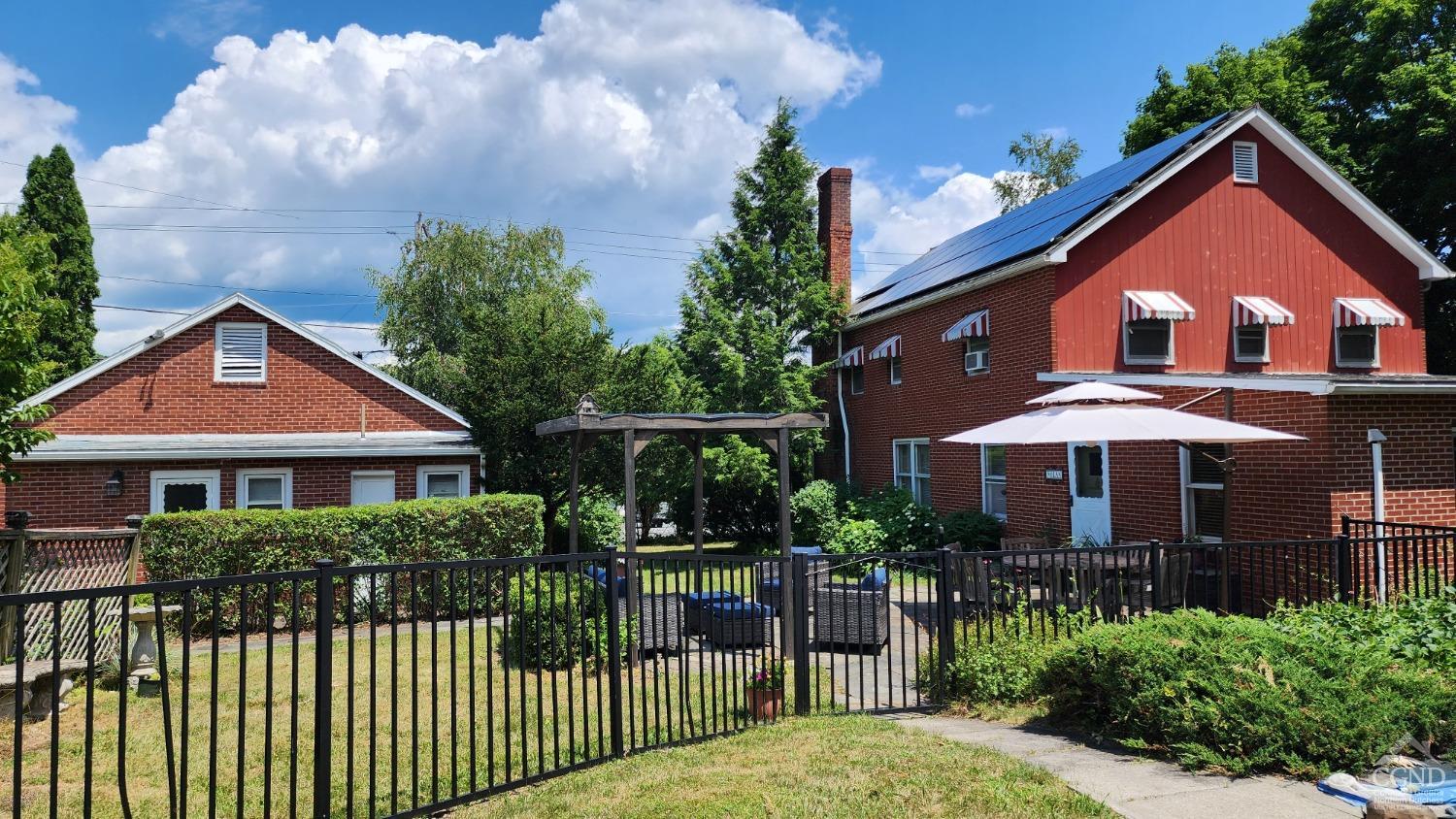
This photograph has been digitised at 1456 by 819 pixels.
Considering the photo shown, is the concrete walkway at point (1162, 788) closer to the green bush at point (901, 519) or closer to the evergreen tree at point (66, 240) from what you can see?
the green bush at point (901, 519)

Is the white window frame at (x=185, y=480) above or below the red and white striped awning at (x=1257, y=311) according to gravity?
below

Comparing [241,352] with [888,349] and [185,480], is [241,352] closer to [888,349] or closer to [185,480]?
[185,480]

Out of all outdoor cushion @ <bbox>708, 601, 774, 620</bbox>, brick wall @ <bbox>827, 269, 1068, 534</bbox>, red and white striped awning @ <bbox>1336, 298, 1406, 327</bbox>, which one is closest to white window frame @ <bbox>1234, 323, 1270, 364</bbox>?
red and white striped awning @ <bbox>1336, 298, 1406, 327</bbox>

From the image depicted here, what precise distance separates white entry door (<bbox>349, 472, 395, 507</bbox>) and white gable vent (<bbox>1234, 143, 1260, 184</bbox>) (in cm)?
1566

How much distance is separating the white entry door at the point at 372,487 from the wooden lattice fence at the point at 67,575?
4.68 metres

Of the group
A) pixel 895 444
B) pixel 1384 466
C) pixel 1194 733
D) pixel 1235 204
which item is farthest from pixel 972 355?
pixel 1194 733

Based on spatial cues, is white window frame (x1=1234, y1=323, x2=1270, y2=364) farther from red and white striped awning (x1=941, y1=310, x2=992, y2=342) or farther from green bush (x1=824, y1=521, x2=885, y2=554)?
green bush (x1=824, y1=521, x2=885, y2=554)

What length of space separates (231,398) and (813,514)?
459 inches

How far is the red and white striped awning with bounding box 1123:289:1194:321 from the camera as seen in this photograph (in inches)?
613

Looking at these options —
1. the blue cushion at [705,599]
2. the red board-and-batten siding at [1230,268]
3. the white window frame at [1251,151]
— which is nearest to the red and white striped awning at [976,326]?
the red board-and-batten siding at [1230,268]

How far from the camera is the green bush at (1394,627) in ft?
21.3

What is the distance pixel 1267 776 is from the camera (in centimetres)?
515

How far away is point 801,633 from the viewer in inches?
268

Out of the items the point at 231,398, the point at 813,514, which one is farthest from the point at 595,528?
the point at 231,398
